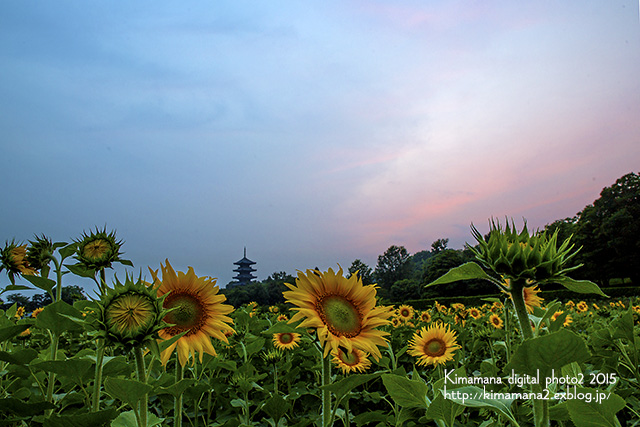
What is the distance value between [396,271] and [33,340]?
68469 millimetres

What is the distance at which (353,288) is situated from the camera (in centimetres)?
161

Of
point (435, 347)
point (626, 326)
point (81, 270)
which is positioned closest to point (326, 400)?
point (81, 270)

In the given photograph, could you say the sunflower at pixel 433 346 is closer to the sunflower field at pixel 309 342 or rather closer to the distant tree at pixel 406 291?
the sunflower field at pixel 309 342

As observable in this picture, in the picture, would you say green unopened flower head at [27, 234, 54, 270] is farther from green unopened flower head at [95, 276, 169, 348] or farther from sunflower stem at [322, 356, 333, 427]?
sunflower stem at [322, 356, 333, 427]

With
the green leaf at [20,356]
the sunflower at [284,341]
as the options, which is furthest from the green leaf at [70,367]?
the sunflower at [284,341]

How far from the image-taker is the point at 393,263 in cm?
7175

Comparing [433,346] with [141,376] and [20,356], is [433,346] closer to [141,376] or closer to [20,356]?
[141,376]

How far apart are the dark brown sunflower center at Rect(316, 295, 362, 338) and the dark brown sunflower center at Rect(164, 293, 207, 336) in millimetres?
498

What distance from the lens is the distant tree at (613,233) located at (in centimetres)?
3812

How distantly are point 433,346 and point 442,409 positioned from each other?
2.04m

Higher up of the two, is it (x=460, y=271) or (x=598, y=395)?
(x=460, y=271)

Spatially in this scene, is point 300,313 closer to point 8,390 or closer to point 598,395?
point 598,395

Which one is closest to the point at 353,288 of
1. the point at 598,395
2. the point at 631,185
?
the point at 598,395

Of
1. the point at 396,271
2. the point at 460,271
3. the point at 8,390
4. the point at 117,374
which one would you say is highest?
the point at 396,271
